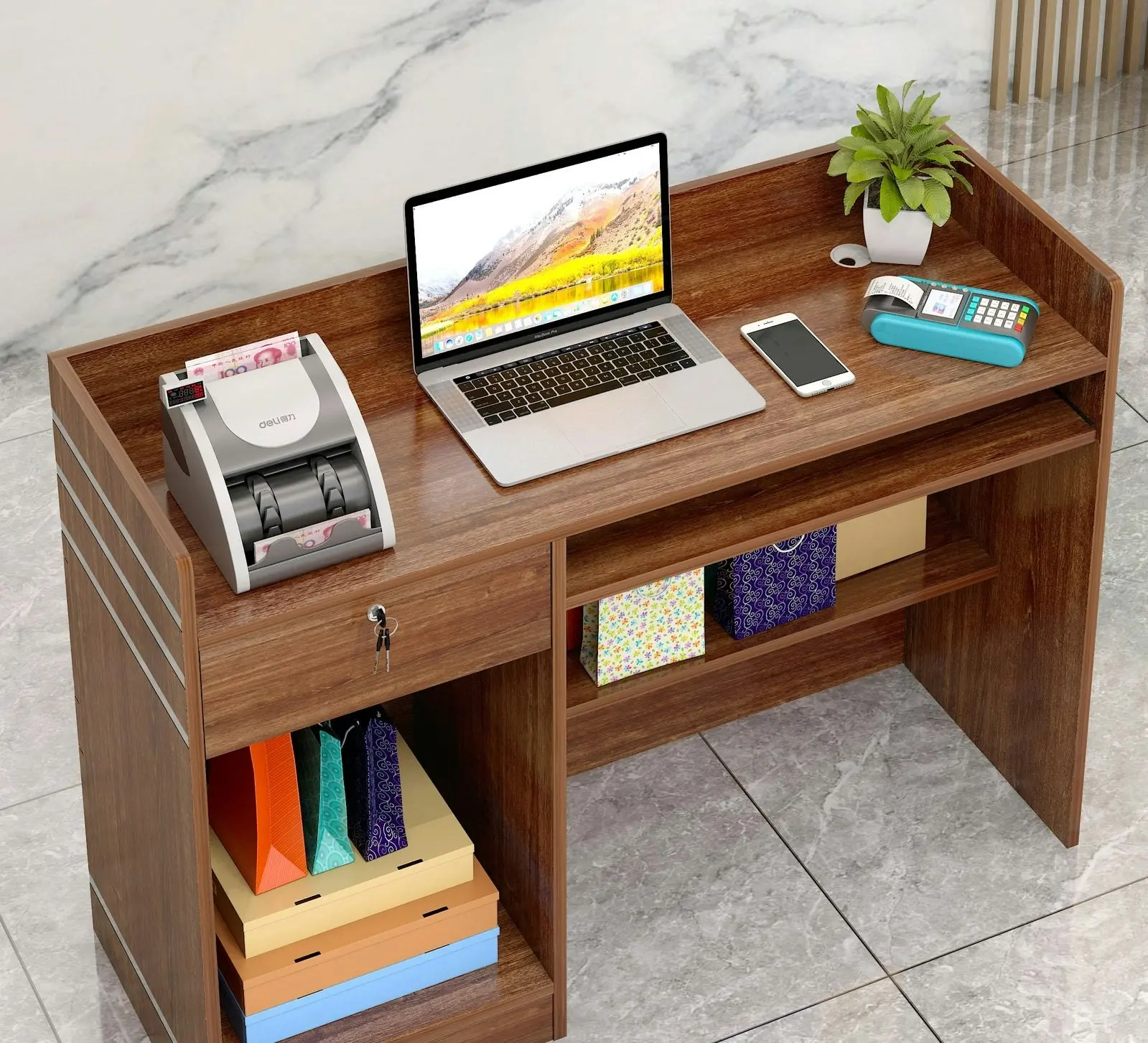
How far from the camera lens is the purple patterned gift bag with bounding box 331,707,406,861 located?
2697mm

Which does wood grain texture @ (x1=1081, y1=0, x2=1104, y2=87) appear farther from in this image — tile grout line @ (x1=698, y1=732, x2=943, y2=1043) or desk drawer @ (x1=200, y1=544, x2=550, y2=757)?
desk drawer @ (x1=200, y1=544, x2=550, y2=757)

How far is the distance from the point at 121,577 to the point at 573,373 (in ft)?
2.20

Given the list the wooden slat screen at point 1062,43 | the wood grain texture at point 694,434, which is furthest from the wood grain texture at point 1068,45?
the wood grain texture at point 694,434

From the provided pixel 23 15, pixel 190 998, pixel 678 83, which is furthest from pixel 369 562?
pixel 678 83

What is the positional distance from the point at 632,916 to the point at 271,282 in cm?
188

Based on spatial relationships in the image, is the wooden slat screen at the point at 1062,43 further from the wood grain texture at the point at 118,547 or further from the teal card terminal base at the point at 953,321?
the wood grain texture at the point at 118,547

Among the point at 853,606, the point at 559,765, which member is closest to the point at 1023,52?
the point at 853,606

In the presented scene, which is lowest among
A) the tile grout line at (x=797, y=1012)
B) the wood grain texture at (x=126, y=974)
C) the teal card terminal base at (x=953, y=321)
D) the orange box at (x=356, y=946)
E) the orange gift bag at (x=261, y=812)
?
the tile grout line at (x=797, y=1012)

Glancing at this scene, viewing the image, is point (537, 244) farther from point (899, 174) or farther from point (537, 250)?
point (899, 174)

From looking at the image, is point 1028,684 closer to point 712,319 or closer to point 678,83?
point 712,319

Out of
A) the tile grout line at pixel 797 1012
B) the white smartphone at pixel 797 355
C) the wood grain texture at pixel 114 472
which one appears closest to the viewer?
the wood grain texture at pixel 114 472

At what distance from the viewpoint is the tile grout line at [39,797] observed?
3316 mm

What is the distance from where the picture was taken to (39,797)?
3338 millimetres

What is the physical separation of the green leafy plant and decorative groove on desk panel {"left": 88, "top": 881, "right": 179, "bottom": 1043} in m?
1.52
